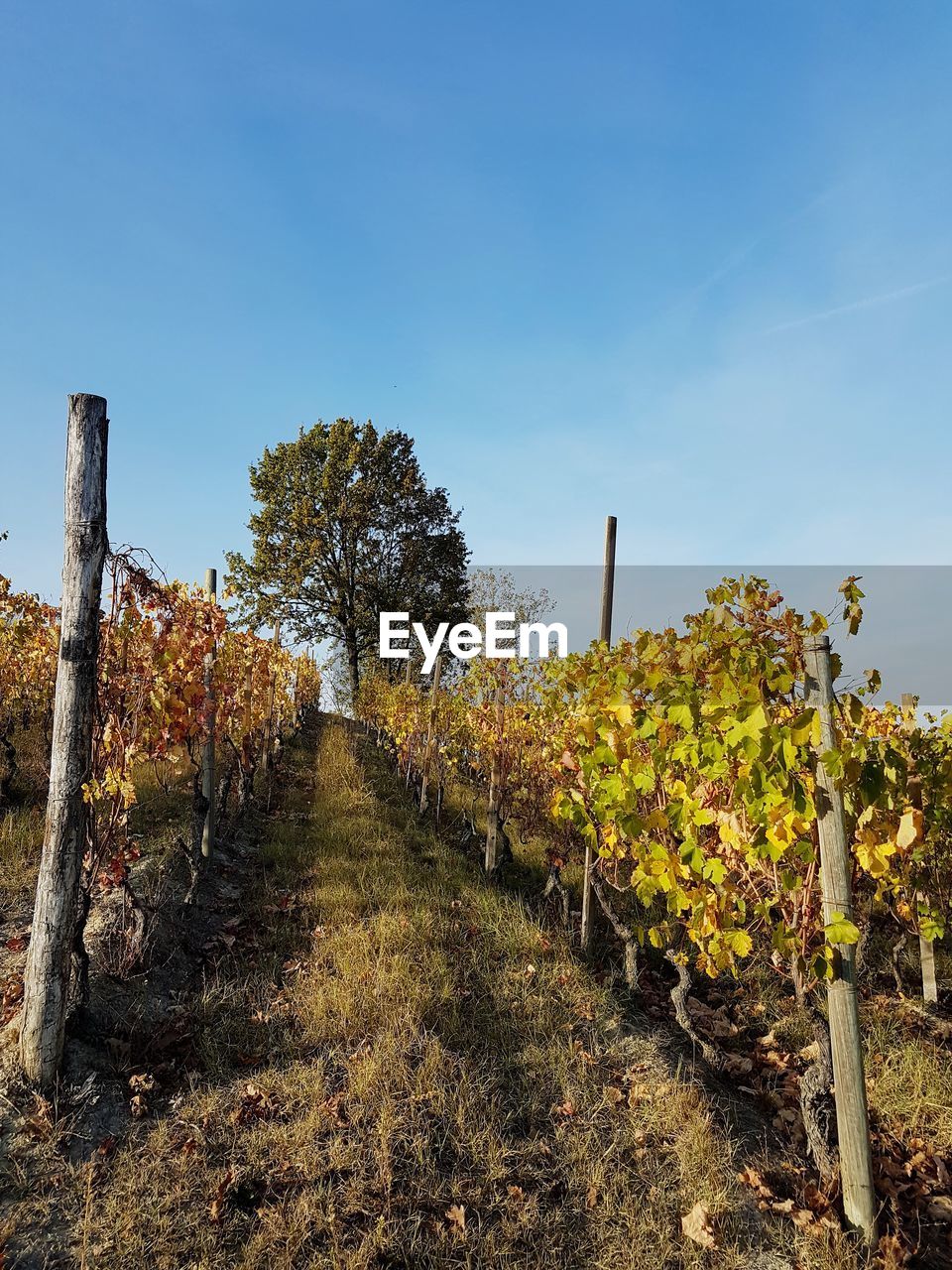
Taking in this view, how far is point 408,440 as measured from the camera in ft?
81.5

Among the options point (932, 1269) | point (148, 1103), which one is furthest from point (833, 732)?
point (148, 1103)

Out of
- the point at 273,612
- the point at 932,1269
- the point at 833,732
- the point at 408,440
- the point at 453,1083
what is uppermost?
the point at 408,440

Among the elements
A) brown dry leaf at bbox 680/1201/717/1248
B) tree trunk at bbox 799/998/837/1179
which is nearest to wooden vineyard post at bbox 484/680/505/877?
tree trunk at bbox 799/998/837/1179

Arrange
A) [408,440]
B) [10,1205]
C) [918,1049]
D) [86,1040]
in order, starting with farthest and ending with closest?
[408,440] < [918,1049] < [86,1040] < [10,1205]

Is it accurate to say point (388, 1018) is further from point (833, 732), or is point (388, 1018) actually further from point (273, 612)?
point (273, 612)

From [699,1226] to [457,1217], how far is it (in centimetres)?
107

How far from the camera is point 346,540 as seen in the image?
23672 mm

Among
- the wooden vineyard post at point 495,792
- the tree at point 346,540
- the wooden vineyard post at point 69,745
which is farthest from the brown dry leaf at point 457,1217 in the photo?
the tree at point 346,540

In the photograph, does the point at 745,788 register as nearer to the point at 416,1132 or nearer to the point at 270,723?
the point at 416,1132

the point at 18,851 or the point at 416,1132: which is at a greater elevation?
the point at 18,851

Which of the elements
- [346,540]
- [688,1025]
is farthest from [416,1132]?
[346,540]

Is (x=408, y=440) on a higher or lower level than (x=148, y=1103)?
higher

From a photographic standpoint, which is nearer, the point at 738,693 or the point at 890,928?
the point at 738,693

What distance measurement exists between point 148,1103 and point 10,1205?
0.71 m
